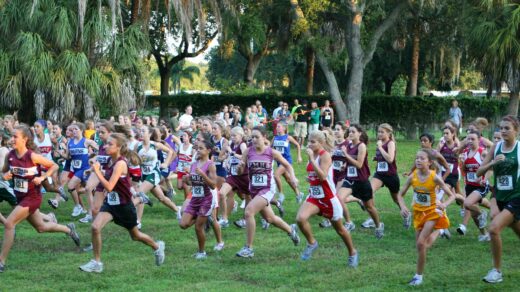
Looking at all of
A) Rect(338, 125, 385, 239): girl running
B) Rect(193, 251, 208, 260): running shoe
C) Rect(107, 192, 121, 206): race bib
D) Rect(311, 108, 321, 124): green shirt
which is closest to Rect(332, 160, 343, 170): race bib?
Rect(338, 125, 385, 239): girl running

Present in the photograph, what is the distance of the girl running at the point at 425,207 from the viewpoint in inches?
345

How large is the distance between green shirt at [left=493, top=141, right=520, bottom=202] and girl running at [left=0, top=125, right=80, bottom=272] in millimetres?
5402

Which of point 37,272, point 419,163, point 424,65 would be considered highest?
point 424,65

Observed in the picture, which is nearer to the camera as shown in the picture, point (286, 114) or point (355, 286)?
point (355, 286)

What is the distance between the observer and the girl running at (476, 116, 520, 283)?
8.67 meters

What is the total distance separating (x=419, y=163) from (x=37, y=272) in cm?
475

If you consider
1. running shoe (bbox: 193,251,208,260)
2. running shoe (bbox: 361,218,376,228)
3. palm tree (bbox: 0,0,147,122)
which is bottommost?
running shoe (bbox: 193,251,208,260)

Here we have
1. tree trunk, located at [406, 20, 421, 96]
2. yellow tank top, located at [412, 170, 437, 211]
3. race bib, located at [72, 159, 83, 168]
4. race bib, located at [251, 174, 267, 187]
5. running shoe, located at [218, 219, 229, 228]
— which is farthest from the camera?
tree trunk, located at [406, 20, 421, 96]

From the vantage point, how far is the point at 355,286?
8.77m

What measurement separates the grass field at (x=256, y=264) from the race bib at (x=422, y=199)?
2.91 ft

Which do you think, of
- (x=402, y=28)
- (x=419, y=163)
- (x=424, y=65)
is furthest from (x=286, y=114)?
(x=419, y=163)

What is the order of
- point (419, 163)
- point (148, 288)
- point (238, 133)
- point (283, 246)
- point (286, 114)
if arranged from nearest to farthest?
point (148, 288) → point (419, 163) → point (283, 246) → point (238, 133) → point (286, 114)

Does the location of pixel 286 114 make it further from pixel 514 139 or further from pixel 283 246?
pixel 514 139

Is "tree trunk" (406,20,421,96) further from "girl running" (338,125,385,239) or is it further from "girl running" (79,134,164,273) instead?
"girl running" (79,134,164,273)
